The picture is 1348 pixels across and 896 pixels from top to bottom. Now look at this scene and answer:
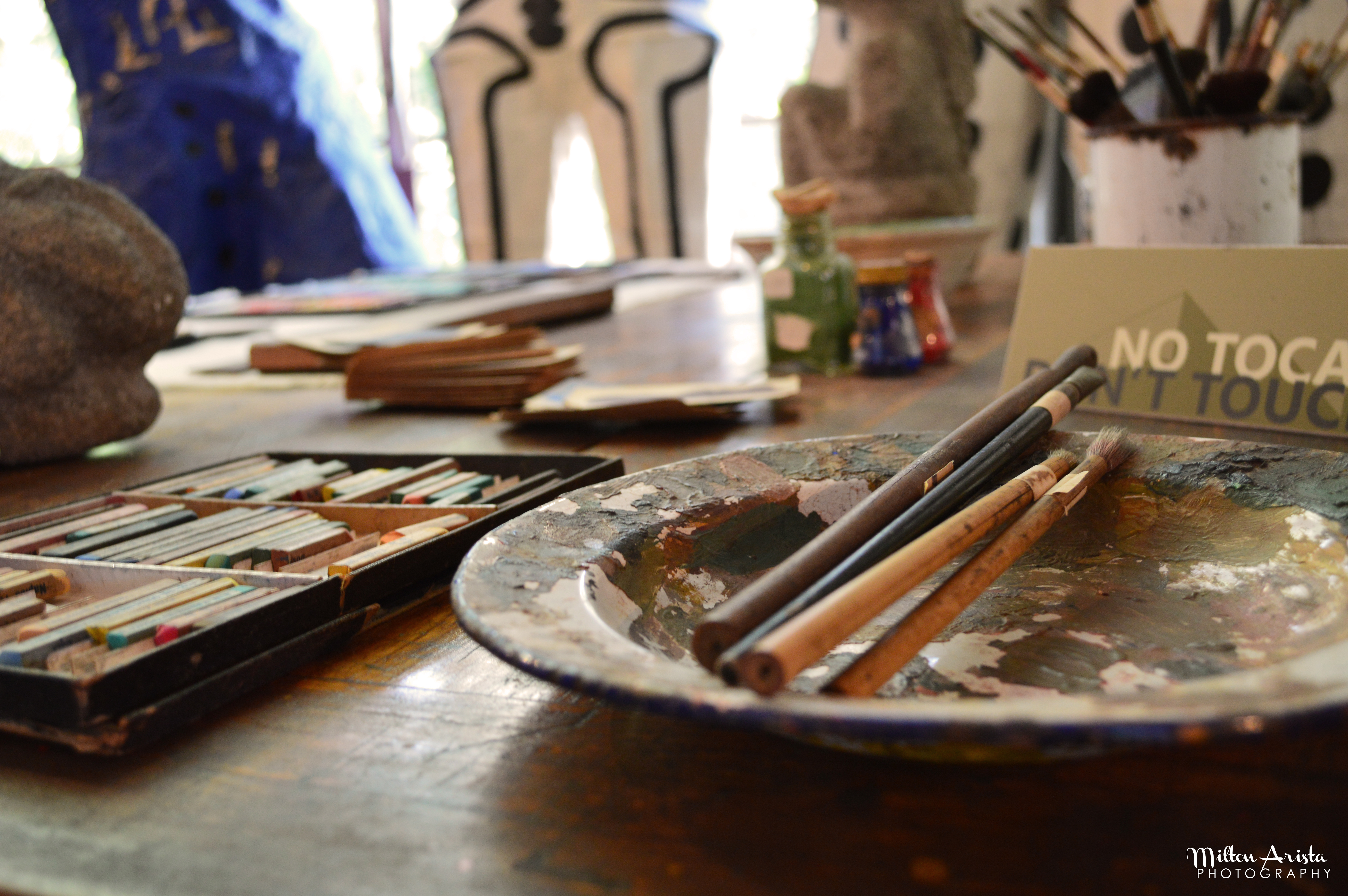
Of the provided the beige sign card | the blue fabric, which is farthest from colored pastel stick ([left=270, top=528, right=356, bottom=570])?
the blue fabric

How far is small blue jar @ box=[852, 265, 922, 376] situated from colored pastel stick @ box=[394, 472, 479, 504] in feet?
2.14

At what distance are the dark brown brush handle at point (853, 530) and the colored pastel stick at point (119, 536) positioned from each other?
423mm

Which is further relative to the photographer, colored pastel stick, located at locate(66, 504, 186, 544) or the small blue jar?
the small blue jar

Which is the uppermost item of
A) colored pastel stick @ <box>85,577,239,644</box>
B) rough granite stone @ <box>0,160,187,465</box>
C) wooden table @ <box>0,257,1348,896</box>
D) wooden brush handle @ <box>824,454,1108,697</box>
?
rough granite stone @ <box>0,160,187,465</box>

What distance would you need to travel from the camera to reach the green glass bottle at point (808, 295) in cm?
132

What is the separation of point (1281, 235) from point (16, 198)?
131 centimetres

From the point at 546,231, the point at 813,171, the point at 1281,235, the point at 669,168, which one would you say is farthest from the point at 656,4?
the point at 1281,235

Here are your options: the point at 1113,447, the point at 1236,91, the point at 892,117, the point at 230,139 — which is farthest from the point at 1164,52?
the point at 230,139

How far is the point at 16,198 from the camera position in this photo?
104cm

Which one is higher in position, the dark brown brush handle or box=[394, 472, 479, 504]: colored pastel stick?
the dark brown brush handle

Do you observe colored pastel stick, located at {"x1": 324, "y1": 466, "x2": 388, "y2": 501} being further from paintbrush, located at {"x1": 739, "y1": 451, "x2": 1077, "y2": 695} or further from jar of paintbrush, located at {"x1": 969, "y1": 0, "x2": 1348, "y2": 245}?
jar of paintbrush, located at {"x1": 969, "y1": 0, "x2": 1348, "y2": 245}

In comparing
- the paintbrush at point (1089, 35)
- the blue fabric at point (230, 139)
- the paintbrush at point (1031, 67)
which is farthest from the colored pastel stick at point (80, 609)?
the blue fabric at point (230, 139)

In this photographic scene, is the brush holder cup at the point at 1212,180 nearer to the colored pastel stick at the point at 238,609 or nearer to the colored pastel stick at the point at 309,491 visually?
the colored pastel stick at the point at 309,491

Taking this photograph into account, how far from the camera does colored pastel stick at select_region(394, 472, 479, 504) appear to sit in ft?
2.56
